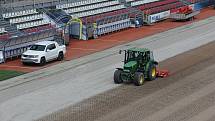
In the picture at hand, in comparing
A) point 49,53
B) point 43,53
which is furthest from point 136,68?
point 49,53

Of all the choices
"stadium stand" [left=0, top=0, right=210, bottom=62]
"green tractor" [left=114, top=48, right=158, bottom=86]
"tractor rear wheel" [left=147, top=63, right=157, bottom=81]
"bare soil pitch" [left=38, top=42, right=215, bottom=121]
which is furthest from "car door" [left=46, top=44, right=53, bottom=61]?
"tractor rear wheel" [left=147, top=63, right=157, bottom=81]

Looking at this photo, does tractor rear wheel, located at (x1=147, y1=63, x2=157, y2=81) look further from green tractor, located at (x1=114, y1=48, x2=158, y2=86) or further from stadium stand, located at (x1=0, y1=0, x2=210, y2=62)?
stadium stand, located at (x1=0, y1=0, x2=210, y2=62)

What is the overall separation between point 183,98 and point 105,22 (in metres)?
25.7

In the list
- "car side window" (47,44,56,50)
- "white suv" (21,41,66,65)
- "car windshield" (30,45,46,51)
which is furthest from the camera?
"car side window" (47,44,56,50)

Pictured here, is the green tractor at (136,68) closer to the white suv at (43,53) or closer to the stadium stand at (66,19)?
the white suv at (43,53)

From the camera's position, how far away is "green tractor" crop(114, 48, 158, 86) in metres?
28.7

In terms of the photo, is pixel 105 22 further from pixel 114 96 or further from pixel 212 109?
pixel 212 109

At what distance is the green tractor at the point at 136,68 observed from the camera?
2874 centimetres

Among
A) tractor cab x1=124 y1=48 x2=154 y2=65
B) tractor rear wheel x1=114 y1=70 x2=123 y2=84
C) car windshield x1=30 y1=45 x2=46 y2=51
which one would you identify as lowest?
tractor rear wheel x1=114 y1=70 x2=123 y2=84

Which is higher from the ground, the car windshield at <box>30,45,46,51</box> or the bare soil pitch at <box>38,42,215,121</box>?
the car windshield at <box>30,45,46,51</box>

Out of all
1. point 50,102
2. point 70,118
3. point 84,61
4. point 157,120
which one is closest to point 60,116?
point 70,118

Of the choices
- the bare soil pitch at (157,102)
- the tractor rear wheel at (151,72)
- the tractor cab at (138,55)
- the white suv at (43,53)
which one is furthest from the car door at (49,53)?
the tractor rear wheel at (151,72)

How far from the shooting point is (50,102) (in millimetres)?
26203

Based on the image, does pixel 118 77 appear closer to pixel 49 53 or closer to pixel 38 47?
pixel 49 53
